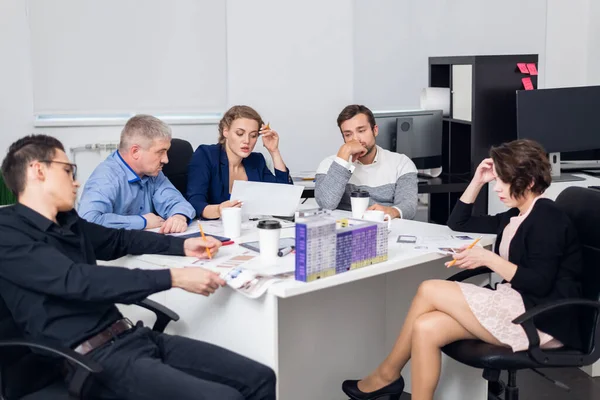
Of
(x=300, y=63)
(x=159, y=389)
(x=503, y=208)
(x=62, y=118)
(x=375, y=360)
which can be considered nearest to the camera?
(x=159, y=389)

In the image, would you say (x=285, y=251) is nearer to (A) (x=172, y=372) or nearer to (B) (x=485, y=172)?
(A) (x=172, y=372)

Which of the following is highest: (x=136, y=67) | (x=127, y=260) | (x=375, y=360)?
(x=136, y=67)

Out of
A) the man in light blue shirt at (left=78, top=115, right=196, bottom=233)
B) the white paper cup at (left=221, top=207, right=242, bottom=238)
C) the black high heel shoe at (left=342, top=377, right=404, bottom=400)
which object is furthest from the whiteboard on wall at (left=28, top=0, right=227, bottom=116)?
the black high heel shoe at (left=342, top=377, right=404, bottom=400)

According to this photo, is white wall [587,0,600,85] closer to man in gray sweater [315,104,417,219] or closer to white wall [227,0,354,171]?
white wall [227,0,354,171]

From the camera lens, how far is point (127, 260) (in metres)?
2.69

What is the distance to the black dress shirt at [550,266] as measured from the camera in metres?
Answer: 2.54

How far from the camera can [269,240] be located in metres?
2.50

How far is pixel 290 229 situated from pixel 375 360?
2.51ft

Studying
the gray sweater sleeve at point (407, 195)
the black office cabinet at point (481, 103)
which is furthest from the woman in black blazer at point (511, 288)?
the black office cabinet at point (481, 103)

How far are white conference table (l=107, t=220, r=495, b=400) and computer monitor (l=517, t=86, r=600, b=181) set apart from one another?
1.42 meters

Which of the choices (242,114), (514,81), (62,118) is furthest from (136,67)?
(514,81)

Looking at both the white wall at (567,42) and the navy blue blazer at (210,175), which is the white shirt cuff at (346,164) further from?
the white wall at (567,42)

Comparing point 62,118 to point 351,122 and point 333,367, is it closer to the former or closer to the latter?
point 351,122

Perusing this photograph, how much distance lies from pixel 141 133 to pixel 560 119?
97.6 inches
